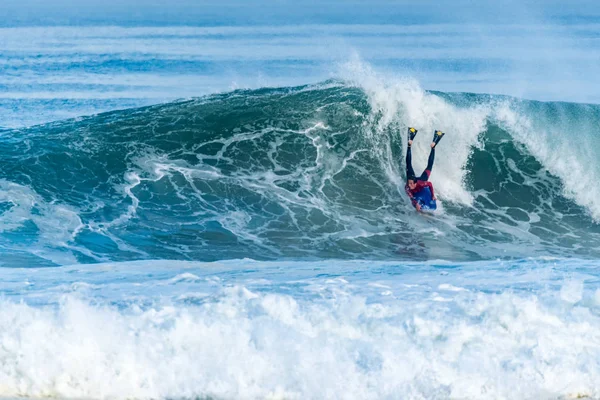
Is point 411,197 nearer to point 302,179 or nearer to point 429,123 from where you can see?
point 302,179

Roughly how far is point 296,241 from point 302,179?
112 inches

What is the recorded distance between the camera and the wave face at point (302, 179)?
12109 mm

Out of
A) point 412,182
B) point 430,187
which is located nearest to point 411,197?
point 412,182

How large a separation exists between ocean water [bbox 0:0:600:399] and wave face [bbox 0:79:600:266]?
0.17 feet

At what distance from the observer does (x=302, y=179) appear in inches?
584

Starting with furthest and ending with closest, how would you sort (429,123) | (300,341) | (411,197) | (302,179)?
(429,123), (302,179), (411,197), (300,341)

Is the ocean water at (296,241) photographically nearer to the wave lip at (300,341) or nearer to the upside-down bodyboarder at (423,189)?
the wave lip at (300,341)

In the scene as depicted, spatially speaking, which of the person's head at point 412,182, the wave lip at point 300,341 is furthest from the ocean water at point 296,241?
the person's head at point 412,182

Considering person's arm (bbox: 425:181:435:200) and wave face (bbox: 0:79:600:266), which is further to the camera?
person's arm (bbox: 425:181:435:200)

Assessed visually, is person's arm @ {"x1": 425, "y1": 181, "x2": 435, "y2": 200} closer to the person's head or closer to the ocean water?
the person's head

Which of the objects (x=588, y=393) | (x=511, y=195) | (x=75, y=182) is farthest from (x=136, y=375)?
(x=511, y=195)

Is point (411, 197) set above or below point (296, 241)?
above

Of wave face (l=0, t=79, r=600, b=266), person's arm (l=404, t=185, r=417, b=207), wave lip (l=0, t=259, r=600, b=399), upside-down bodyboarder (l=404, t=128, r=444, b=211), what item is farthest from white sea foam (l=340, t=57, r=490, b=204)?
wave lip (l=0, t=259, r=600, b=399)

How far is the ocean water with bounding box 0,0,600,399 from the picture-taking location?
6934 mm
